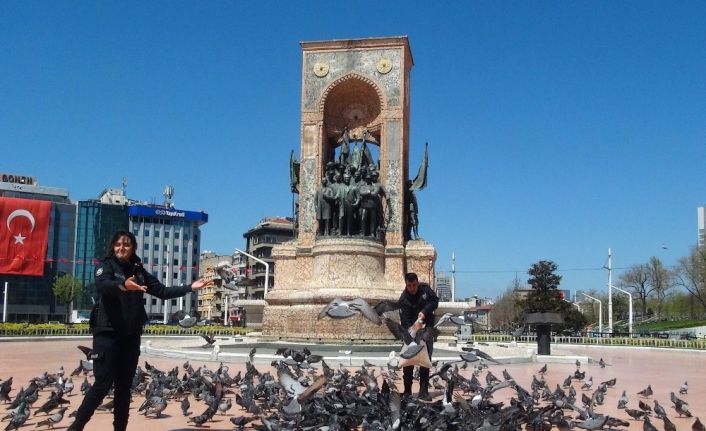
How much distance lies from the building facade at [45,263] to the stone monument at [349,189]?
6805cm

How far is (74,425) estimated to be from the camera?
Result: 6.05 m

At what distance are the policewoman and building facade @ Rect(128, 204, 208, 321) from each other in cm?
9531

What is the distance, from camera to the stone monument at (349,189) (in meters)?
23.1

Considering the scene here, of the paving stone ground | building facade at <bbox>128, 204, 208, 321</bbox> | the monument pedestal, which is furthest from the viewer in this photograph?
building facade at <bbox>128, 204, 208, 321</bbox>

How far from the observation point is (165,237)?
104375mm

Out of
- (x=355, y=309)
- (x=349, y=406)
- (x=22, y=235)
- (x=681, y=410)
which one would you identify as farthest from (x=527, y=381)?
(x=22, y=235)

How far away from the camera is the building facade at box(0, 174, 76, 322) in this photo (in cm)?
8806

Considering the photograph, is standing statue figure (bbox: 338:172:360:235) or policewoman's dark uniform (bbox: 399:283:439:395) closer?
policewoman's dark uniform (bbox: 399:283:439:395)

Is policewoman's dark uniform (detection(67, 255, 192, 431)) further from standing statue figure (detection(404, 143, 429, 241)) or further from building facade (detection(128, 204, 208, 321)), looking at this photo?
building facade (detection(128, 204, 208, 321))

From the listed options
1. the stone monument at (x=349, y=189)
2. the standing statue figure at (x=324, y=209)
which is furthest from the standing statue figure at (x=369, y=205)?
the standing statue figure at (x=324, y=209)

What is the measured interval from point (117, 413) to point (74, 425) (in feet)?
1.30

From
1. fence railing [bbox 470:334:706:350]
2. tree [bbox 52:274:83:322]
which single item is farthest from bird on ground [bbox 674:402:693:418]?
tree [bbox 52:274:83:322]

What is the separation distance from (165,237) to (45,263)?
18.2 metres

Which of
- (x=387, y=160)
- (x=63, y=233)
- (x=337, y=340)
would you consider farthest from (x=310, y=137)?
(x=63, y=233)
